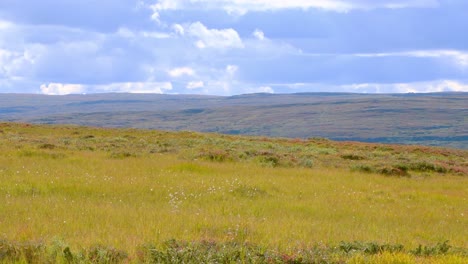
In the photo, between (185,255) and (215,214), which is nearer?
(185,255)

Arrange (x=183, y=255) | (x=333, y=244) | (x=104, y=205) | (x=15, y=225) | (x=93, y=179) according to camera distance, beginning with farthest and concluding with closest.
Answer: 1. (x=93, y=179)
2. (x=104, y=205)
3. (x=15, y=225)
4. (x=333, y=244)
5. (x=183, y=255)

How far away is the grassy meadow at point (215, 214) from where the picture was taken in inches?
291

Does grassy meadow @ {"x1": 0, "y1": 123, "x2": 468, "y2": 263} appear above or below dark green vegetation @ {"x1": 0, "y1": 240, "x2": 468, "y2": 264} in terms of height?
below

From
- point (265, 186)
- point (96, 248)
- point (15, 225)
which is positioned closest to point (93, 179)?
point (265, 186)

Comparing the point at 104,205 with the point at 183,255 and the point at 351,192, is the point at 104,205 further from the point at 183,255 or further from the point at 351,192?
the point at 351,192

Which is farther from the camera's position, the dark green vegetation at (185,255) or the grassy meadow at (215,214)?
the grassy meadow at (215,214)

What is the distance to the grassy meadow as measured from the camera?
7.39 meters

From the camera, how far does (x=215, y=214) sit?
11961 mm

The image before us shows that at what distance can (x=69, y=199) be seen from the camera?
1311cm

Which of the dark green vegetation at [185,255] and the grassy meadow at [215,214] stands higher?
the dark green vegetation at [185,255]

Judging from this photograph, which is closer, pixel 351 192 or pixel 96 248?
pixel 96 248

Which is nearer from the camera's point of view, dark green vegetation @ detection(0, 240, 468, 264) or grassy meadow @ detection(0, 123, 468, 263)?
dark green vegetation @ detection(0, 240, 468, 264)

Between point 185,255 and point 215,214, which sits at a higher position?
point 185,255

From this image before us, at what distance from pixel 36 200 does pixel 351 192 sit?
9.78 m
